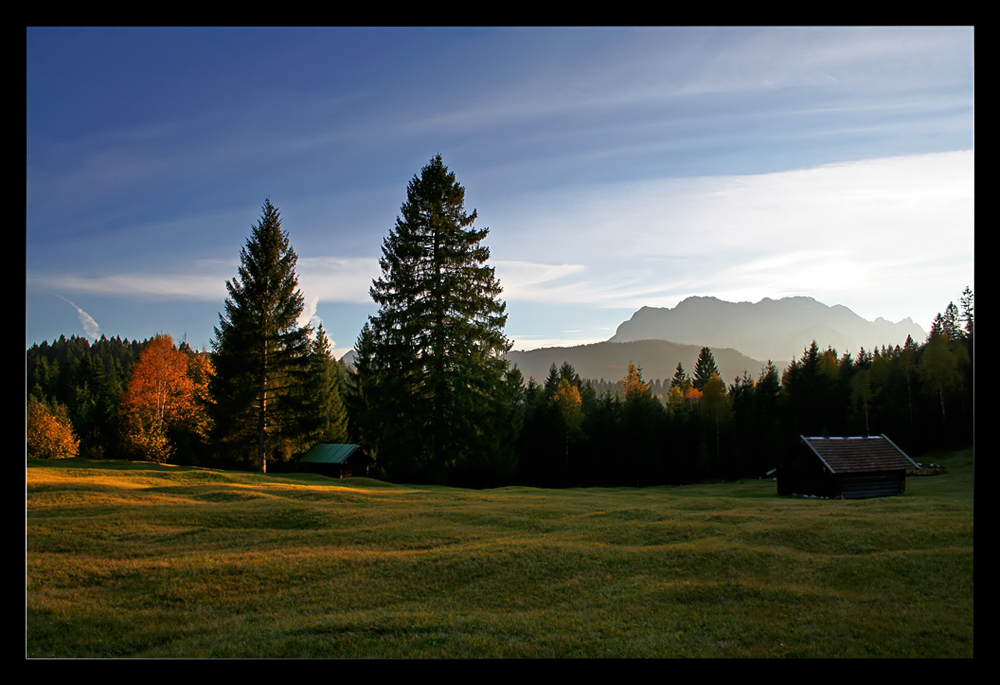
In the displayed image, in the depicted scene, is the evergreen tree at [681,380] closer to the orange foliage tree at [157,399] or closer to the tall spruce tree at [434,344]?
the tall spruce tree at [434,344]

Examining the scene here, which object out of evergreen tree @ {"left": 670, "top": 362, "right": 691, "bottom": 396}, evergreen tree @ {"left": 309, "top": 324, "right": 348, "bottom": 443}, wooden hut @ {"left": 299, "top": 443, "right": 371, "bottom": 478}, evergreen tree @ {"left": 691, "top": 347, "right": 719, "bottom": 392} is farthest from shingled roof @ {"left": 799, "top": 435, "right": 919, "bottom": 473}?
evergreen tree @ {"left": 691, "top": 347, "right": 719, "bottom": 392}

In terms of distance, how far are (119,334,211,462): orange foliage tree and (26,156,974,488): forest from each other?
10cm

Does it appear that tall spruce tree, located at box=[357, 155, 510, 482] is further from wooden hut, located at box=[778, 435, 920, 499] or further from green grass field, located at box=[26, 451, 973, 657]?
wooden hut, located at box=[778, 435, 920, 499]

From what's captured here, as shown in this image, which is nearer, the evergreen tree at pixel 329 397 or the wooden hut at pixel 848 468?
the wooden hut at pixel 848 468

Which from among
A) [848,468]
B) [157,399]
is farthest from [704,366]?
[157,399]

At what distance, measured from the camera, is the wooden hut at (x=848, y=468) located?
2695cm

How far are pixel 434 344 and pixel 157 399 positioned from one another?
749 inches

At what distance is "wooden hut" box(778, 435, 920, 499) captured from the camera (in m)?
27.0

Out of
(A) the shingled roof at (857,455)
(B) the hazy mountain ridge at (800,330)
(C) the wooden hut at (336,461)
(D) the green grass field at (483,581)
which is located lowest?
(C) the wooden hut at (336,461)

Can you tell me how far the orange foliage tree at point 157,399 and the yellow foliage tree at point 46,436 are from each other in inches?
150

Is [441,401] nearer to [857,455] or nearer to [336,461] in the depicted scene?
[336,461]

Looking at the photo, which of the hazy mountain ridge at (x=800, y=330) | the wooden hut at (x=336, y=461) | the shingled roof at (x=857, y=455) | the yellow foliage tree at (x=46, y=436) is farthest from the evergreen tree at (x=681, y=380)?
the yellow foliage tree at (x=46, y=436)
